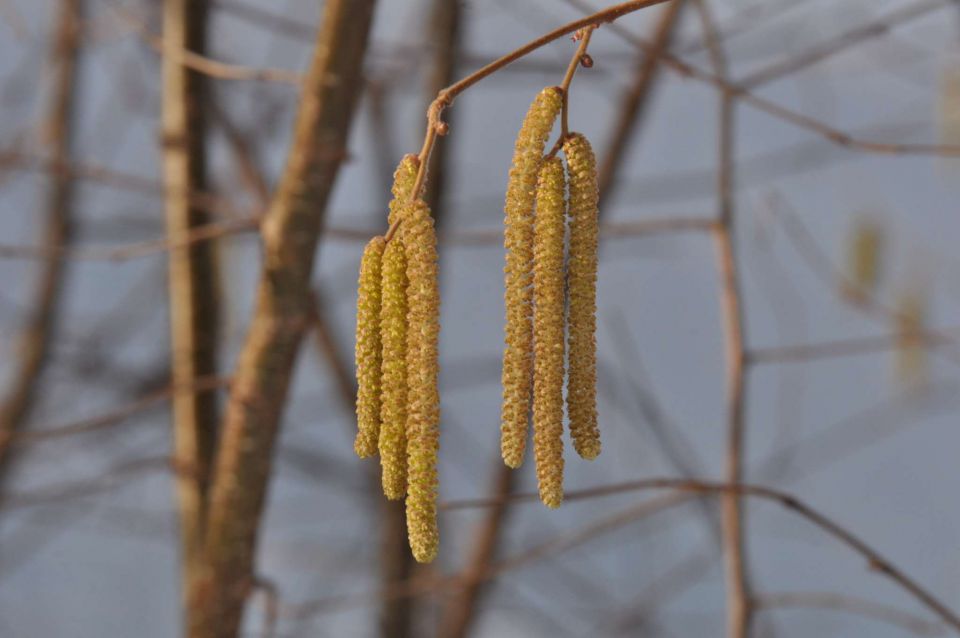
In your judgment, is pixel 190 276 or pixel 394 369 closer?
pixel 394 369

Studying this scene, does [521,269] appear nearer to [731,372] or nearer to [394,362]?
[394,362]

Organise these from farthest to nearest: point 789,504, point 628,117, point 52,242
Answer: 1. point 52,242
2. point 628,117
3. point 789,504

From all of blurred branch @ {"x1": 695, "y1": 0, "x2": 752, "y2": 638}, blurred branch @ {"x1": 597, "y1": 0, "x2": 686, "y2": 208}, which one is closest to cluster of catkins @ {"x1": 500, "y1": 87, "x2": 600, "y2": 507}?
blurred branch @ {"x1": 695, "y1": 0, "x2": 752, "y2": 638}

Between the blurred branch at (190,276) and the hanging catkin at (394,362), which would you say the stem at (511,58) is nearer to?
the hanging catkin at (394,362)

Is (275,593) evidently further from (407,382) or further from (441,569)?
(441,569)

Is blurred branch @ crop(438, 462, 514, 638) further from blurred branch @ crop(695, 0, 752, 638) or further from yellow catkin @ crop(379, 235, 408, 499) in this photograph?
yellow catkin @ crop(379, 235, 408, 499)

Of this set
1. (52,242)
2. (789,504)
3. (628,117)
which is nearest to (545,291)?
(789,504)

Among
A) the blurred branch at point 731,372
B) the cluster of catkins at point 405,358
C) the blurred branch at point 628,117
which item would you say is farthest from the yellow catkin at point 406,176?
the blurred branch at point 628,117
